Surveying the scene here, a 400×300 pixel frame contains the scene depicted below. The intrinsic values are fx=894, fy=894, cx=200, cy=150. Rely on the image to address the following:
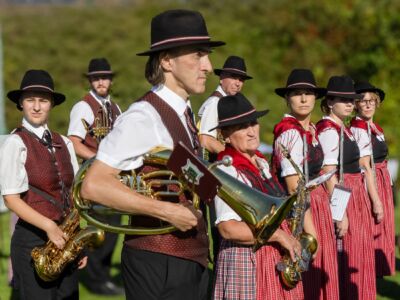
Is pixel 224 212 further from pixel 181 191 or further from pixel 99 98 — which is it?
pixel 99 98

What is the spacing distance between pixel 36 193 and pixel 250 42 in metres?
21.4

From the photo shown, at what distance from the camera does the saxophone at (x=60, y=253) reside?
532cm

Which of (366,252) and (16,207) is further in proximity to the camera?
(366,252)

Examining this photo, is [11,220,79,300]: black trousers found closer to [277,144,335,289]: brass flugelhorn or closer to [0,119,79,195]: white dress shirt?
[0,119,79,195]: white dress shirt

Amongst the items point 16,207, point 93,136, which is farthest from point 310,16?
point 16,207

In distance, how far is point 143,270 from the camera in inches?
154

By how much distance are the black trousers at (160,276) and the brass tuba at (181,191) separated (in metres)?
0.17

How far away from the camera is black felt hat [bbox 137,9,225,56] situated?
3.86m

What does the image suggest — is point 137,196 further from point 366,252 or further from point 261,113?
point 366,252

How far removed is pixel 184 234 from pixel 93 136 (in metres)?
3.84

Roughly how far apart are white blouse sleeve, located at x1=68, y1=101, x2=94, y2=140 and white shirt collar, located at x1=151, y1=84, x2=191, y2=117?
3704mm

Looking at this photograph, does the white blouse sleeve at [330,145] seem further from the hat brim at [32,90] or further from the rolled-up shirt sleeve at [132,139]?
the rolled-up shirt sleeve at [132,139]

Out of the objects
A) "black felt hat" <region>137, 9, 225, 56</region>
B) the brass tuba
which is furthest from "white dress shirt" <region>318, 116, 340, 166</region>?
"black felt hat" <region>137, 9, 225, 56</region>

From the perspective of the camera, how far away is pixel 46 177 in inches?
216
